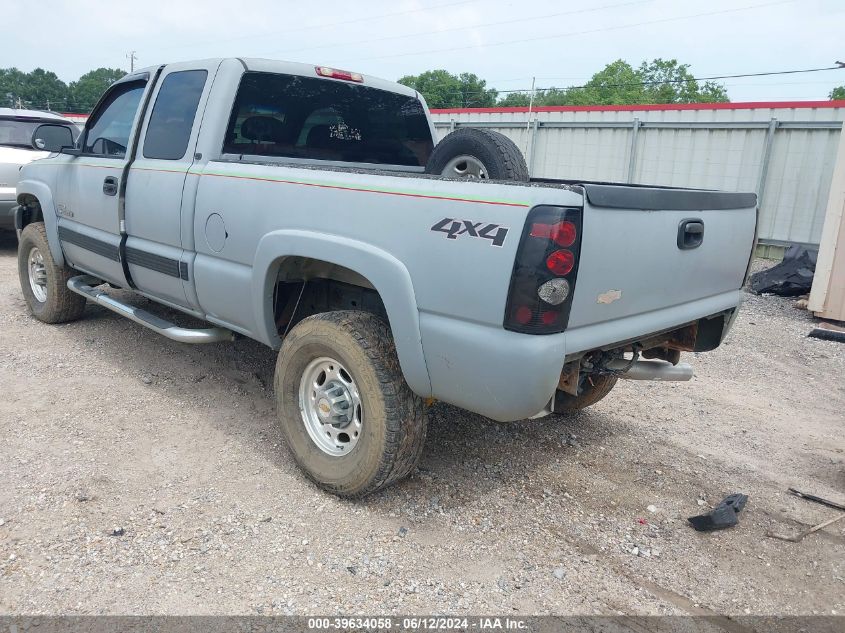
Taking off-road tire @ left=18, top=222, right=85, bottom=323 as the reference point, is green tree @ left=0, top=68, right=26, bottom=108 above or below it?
above

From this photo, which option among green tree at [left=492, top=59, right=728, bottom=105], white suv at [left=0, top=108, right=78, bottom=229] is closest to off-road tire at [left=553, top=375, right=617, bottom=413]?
white suv at [left=0, top=108, right=78, bottom=229]

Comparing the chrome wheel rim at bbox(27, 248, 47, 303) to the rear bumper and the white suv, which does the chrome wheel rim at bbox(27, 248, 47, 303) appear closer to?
the white suv

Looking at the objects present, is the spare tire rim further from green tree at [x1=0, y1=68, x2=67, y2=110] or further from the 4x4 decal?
green tree at [x1=0, y1=68, x2=67, y2=110]

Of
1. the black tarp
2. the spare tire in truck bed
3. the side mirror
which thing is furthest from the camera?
the black tarp

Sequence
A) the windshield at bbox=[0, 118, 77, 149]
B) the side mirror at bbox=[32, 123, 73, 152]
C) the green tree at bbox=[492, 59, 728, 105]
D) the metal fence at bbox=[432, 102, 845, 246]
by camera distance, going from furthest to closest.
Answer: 1. the green tree at bbox=[492, 59, 728, 105]
2. the metal fence at bbox=[432, 102, 845, 246]
3. the windshield at bbox=[0, 118, 77, 149]
4. the side mirror at bbox=[32, 123, 73, 152]

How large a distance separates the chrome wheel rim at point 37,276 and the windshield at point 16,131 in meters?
4.04

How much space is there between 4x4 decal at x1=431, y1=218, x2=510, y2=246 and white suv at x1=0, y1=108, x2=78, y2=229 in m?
7.45

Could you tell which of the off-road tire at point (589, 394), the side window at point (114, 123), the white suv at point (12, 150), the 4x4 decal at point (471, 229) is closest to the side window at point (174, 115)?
the side window at point (114, 123)

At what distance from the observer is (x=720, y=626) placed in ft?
8.35

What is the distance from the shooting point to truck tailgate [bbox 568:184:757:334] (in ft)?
8.30

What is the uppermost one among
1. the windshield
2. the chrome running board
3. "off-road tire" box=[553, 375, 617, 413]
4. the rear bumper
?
the windshield

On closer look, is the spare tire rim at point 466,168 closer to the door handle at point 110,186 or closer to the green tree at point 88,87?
the door handle at point 110,186

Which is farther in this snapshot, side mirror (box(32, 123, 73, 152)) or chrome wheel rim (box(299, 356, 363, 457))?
side mirror (box(32, 123, 73, 152))

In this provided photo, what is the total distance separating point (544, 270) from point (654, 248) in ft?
2.28
